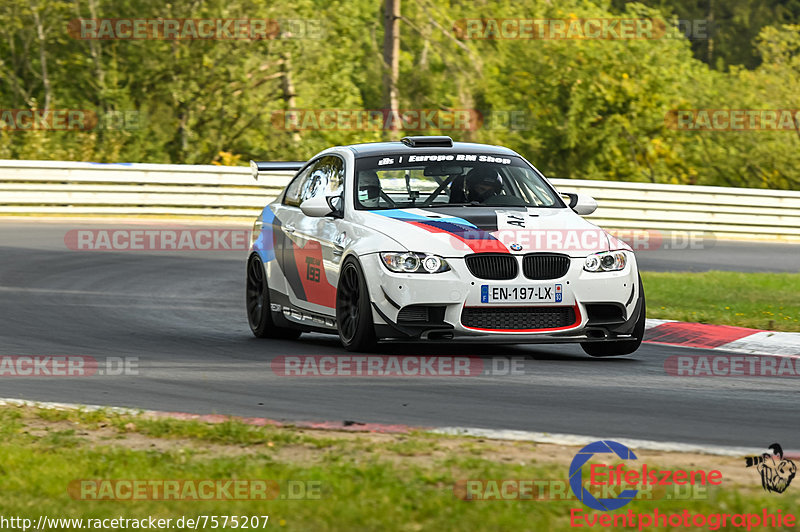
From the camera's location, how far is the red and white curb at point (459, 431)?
5.85 metres

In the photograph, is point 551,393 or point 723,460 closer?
point 723,460

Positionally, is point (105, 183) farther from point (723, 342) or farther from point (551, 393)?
point (551, 393)

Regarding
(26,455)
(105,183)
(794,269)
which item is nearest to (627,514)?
(26,455)

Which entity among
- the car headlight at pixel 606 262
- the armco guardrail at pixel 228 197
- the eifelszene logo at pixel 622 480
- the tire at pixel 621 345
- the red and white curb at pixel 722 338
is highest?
the car headlight at pixel 606 262

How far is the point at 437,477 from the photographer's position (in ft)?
17.2

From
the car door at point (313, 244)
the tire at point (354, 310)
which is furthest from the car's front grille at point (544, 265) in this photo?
the car door at point (313, 244)

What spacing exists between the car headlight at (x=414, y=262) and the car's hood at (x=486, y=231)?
1.7 inches

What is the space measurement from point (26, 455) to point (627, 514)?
2.84 m

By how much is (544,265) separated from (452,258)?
641 millimetres

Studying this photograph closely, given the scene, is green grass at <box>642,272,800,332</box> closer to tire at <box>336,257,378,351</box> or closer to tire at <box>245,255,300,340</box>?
tire at <box>245,255,300,340</box>

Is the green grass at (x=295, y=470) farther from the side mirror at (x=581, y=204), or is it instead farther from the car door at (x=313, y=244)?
the side mirror at (x=581, y=204)

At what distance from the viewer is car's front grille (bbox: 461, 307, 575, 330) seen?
8.62 m

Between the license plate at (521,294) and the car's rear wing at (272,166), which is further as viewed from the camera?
the car's rear wing at (272,166)

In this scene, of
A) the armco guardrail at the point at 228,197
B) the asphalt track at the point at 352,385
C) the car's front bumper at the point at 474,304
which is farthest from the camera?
the armco guardrail at the point at 228,197
